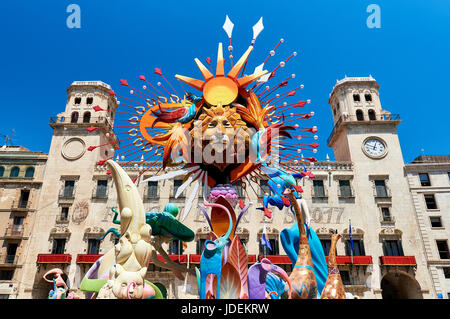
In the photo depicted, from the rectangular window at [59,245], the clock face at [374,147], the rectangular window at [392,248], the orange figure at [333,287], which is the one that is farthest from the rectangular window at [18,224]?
the clock face at [374,147]

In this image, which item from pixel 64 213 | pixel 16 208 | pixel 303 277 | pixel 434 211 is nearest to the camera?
pixel 303 277

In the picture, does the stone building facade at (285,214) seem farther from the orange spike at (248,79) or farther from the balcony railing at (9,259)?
the orange spike at (248,79)

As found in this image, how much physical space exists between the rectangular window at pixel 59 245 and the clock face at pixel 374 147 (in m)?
27.3

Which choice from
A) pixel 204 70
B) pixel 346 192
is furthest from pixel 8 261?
pixel 346 192

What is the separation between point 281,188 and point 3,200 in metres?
27.9

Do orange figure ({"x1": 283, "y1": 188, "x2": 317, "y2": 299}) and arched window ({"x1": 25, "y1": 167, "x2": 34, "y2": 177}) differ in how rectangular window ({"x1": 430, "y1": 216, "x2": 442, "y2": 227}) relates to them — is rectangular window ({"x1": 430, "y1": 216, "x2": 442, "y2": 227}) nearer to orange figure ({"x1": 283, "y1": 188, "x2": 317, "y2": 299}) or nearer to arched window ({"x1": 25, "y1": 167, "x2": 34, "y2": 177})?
orange figure ({"x1": 283, "y1": 188, "x2": 317, "y2": 299})

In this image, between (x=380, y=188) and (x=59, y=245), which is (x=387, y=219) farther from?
(x=59, y=245)

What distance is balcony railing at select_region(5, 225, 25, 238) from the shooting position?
96.5 feet

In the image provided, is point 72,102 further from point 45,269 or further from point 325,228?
point 325,228

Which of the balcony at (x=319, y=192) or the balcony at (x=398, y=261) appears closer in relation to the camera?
the balcony at (x=398, y=261)

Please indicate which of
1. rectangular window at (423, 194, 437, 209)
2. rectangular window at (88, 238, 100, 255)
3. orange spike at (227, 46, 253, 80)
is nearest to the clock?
rectangular window at (423, 194, 437, 209)

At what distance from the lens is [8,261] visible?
28859 mm

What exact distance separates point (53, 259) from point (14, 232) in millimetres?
4673

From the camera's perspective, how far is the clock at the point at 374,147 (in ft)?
107
